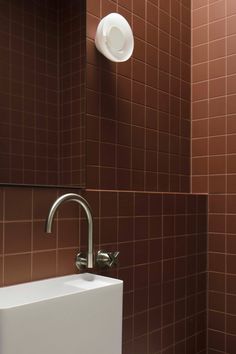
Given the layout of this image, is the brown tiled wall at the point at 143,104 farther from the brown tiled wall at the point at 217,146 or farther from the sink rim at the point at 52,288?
the sink rim at the point at 52,288

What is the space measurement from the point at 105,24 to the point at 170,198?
799 millimetres


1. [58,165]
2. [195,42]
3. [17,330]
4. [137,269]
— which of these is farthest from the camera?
[195,42]

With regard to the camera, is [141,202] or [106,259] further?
[141,202]

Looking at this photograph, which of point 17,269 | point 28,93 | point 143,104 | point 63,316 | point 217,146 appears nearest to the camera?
point 63,316

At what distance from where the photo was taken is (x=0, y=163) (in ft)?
3.84

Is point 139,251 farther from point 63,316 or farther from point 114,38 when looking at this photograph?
point 114,38

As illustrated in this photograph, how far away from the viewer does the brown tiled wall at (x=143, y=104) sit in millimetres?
1479

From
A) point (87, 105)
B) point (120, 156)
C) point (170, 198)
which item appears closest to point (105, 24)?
point (87, 105)

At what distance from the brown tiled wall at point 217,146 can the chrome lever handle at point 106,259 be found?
74 centimetres

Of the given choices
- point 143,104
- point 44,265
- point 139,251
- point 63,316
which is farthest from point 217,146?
point 63,316

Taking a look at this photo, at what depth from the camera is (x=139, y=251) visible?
5.08ft

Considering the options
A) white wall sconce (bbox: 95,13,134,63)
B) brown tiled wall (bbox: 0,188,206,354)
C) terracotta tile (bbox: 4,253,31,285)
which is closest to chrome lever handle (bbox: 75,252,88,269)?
brown tiled wall (bbox: 0,188,206,354)

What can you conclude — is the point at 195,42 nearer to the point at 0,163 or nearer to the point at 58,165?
the point at 58,165

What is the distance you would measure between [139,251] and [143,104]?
0.66m
